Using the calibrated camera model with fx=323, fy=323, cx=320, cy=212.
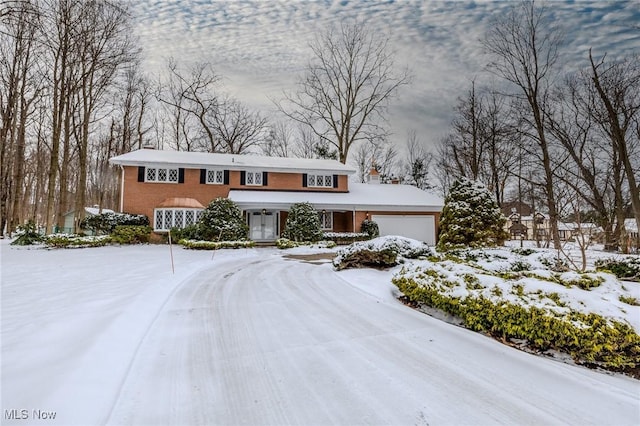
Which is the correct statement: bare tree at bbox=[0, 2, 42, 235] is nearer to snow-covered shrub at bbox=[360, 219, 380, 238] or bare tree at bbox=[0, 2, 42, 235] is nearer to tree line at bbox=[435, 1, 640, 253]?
snow-covered shrub at bbox=[360, 219, 380, 238]

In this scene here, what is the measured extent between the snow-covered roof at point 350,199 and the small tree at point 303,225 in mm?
1384

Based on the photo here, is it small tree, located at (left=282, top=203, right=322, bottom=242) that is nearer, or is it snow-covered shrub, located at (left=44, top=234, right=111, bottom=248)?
snow-covered shrub, located at (left=44, top=234, right=111, bottom=248)

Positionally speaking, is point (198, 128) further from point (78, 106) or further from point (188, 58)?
point (78, 106)

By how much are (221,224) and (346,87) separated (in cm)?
1905

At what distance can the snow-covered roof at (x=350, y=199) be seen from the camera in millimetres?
19016

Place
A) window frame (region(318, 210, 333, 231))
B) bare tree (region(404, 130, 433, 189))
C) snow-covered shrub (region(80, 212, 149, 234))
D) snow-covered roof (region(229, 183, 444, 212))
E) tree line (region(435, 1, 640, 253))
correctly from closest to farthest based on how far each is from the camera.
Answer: tree line (region(435, 1, 640, 253)) → snow-covered shrub (region(80, 212, 149, 234)) → snow-covered roof (region(229, 183, 444, 212)) → window frame (region(318, 210, 333, 231)) → bare tree (region(404, 130, 433, 189))

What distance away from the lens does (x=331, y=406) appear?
102 inches

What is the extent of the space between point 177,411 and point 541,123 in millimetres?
19947

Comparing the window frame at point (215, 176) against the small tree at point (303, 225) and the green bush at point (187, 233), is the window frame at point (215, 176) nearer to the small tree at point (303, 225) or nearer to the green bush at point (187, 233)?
the green bush at point (187, 233)

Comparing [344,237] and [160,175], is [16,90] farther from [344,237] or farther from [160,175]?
[344,237]

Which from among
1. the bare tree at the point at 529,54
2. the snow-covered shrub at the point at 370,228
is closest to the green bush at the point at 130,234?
the snow-covered shrub at the point at 370,228

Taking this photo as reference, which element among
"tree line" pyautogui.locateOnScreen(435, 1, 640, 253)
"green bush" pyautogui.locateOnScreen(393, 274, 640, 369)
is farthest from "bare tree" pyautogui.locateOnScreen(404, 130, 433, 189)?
"green bush" pyautogui.locateOnScreen(393, 274, 640, 369)

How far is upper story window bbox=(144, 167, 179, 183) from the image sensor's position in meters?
19.3

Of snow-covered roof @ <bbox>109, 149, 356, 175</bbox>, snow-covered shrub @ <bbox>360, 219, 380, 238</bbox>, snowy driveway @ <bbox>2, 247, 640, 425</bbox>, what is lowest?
snowy driveway @ <bbox>2, 247, 640, 425</bbox>
